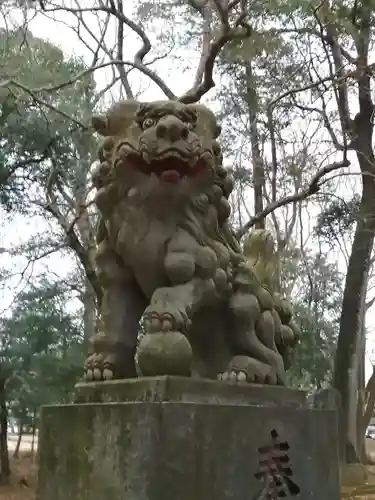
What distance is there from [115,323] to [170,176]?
636mm

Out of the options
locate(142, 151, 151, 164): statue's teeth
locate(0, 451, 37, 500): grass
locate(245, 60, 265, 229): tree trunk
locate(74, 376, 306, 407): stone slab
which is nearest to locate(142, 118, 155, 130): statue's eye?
locate(142, 151, 151, 164): statue's teeth

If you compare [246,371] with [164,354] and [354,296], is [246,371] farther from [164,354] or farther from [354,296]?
[354,296]

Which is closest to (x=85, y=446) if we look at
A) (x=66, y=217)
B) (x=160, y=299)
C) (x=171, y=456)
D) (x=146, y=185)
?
(x=171, y=456)

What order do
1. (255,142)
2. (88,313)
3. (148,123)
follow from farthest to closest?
(88,313) < (255,142) < (148,123)

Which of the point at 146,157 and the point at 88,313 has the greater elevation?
the point at 88,313

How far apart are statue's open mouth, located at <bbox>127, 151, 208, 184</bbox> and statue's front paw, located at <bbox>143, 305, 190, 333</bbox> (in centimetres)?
51

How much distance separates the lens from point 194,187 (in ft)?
9.43

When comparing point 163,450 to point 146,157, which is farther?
point 146,157

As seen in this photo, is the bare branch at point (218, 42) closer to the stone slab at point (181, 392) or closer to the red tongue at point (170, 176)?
the red tongue at point (170, 176)

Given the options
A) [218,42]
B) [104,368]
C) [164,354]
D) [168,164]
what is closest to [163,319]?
[164,354]

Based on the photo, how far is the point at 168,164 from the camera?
2.76 metres

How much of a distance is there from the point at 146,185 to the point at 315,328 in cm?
959

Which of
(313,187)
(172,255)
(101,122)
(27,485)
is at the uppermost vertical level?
(313,187)

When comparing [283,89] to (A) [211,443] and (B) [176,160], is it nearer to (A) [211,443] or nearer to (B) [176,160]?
(B) [176,160]
